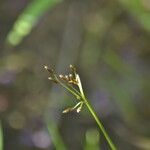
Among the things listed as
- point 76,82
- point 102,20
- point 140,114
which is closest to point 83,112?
point 140,114

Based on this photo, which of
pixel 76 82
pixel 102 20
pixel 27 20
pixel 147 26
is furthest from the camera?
pixel 102 20

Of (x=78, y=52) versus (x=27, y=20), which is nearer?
(x=27, y=20)

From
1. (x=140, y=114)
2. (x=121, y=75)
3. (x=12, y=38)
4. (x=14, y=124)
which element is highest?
(x=12, y=38)

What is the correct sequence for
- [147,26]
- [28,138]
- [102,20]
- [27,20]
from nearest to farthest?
[27,20]
[28,138]
[147,26]
[102,20]

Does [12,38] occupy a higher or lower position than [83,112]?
higher

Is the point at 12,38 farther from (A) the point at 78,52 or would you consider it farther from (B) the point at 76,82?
(B) the point at 76,82

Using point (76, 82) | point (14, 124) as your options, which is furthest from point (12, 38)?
point (76, 82)

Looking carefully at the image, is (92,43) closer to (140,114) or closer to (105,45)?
(105,45)
